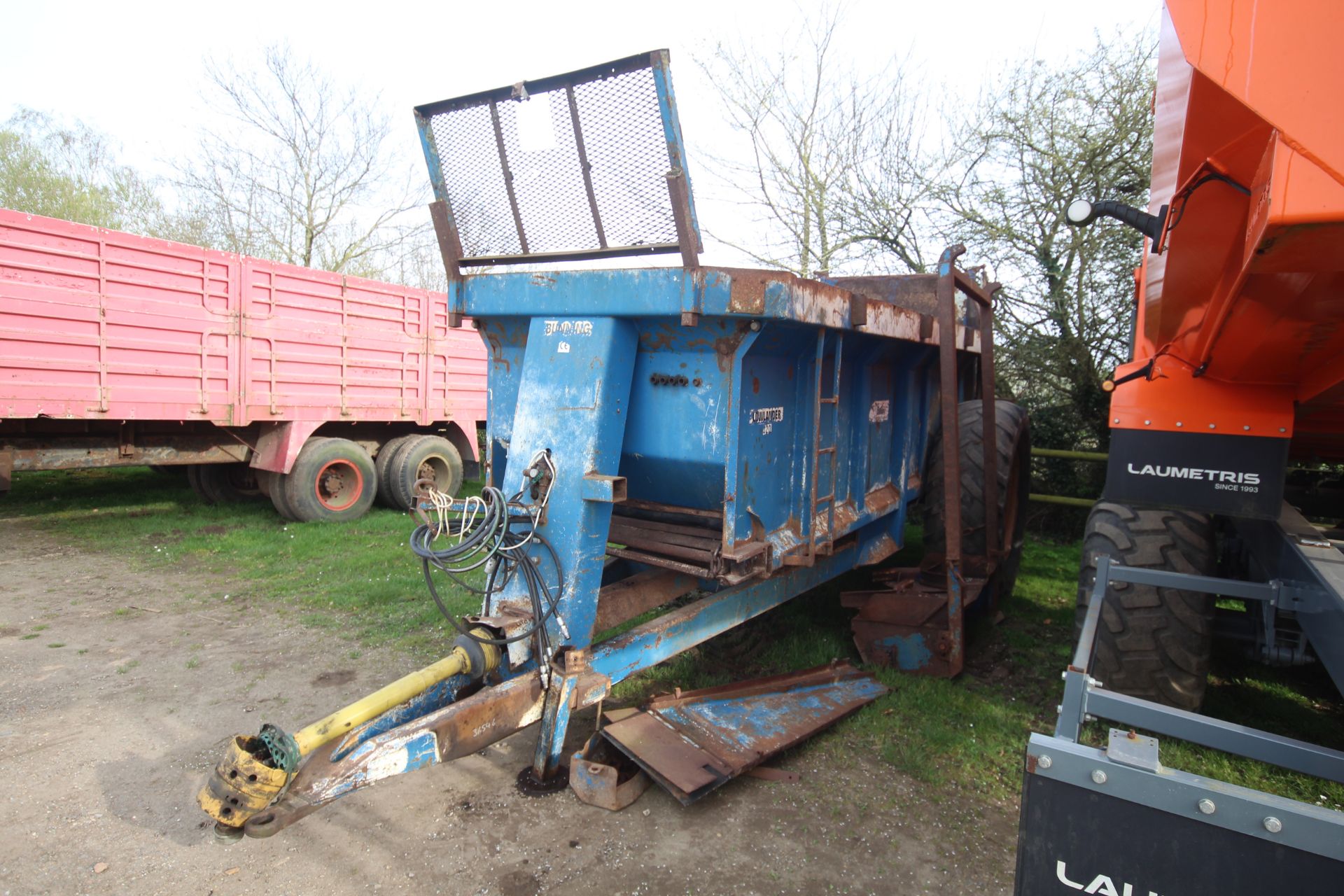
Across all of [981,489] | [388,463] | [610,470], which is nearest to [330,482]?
[388,463]

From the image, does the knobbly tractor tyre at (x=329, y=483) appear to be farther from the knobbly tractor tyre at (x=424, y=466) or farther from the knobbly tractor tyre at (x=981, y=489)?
the knobbly tractor tyre at (x=981, y=489)

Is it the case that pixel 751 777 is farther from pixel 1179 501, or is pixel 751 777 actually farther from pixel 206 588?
pixel 206 588

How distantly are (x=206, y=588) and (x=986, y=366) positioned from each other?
592cm

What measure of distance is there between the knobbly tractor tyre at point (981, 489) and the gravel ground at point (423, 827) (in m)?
1.98

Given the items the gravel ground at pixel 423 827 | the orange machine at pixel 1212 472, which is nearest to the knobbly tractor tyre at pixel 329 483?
the gravel ground at pixel 423 827

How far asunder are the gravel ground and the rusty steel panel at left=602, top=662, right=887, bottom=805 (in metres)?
0.17

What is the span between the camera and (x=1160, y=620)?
322cm

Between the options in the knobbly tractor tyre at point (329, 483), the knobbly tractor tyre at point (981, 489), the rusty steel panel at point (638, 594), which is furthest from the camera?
the knobbly tractor tyre at point (329, 483)

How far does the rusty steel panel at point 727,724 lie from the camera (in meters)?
2.96

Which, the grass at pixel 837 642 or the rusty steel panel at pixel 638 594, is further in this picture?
the grass at pixel 837 642

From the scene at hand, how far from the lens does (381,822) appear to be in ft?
9.68

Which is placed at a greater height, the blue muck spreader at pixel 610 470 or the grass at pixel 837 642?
the blue muck spreader at pixel 610 470

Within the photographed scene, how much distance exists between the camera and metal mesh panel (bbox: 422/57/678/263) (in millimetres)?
2926

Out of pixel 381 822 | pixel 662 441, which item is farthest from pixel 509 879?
pixel 662 441
